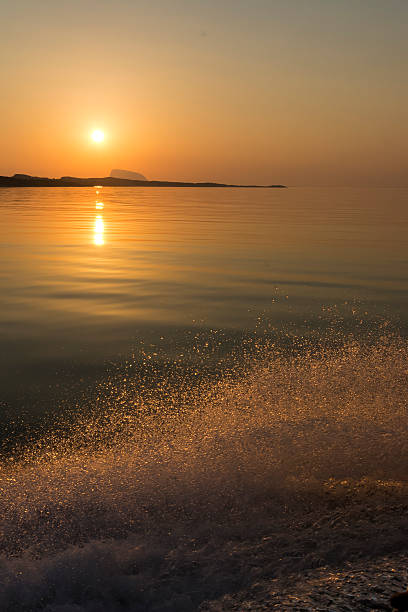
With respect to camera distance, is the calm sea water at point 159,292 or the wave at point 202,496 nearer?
the wave at point 202,496

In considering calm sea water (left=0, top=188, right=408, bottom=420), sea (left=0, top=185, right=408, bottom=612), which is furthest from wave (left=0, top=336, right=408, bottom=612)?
calm sea water (left=0, top=188, right=408, bottom=420)

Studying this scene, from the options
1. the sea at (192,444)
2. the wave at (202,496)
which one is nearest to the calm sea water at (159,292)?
the sea at (192,444)

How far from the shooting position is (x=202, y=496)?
13.2ft

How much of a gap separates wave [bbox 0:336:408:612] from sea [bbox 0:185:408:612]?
0.05 ft

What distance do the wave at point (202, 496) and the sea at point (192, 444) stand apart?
14 mm

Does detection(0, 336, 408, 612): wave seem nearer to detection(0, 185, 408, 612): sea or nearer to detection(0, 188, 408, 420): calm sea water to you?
detection(0, 185, 408, 612): sea

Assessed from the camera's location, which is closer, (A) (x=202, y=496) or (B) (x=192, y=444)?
(A) (x=202, y=496)

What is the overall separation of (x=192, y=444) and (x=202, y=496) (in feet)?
2.91

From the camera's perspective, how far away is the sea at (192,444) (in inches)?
128

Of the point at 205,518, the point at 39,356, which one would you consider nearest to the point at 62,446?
the point at 205,518

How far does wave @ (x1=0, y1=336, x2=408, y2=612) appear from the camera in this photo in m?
3.14


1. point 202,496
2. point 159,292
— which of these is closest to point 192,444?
point 202,496

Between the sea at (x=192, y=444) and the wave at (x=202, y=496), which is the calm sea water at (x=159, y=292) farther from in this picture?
the wave at (x=202, y=496)

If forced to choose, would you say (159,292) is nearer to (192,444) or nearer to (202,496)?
(192,444)
